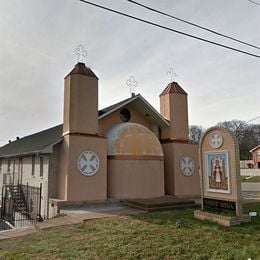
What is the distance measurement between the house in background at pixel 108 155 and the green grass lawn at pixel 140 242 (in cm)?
532

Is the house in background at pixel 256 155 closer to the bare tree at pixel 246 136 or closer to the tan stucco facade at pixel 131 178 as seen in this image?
the bare tree at pixel 246 136

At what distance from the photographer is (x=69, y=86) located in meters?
15.9

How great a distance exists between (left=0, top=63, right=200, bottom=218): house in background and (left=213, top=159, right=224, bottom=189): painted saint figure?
6.02 m

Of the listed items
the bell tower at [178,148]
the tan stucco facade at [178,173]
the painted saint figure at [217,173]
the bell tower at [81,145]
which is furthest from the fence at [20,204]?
the painted saint figure at [217,173]

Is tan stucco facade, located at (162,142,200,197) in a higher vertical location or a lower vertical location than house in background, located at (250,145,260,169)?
lower

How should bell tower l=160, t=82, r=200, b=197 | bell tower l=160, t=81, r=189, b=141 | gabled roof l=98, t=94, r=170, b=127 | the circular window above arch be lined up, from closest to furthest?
gabled roof l=98, t=94, r=170, b=127 < bell tower l=160, t=82, r=200, b=197 < the circular window above arch < bell tower l=160, t=81, r=189, b=141

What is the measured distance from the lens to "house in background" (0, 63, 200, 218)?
15.1 metres

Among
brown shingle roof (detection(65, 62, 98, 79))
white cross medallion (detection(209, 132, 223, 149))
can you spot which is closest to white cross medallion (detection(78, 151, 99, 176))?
brown shingle roof (detection(65, 62, 98, 79))

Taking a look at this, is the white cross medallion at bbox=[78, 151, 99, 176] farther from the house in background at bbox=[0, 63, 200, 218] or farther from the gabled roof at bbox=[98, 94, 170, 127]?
the gabled roof at bbox=[98, 94, 170, 127]

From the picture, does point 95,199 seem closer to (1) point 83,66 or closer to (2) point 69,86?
(2) point 69,86

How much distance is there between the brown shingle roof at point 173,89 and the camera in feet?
65.5

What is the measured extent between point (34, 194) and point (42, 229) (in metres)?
9.27

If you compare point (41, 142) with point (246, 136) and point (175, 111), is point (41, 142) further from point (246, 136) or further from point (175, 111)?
point (246, 136)

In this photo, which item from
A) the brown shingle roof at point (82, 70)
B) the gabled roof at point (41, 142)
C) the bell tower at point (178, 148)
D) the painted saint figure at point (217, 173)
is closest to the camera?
the painted saint figure at point (217, 173)
